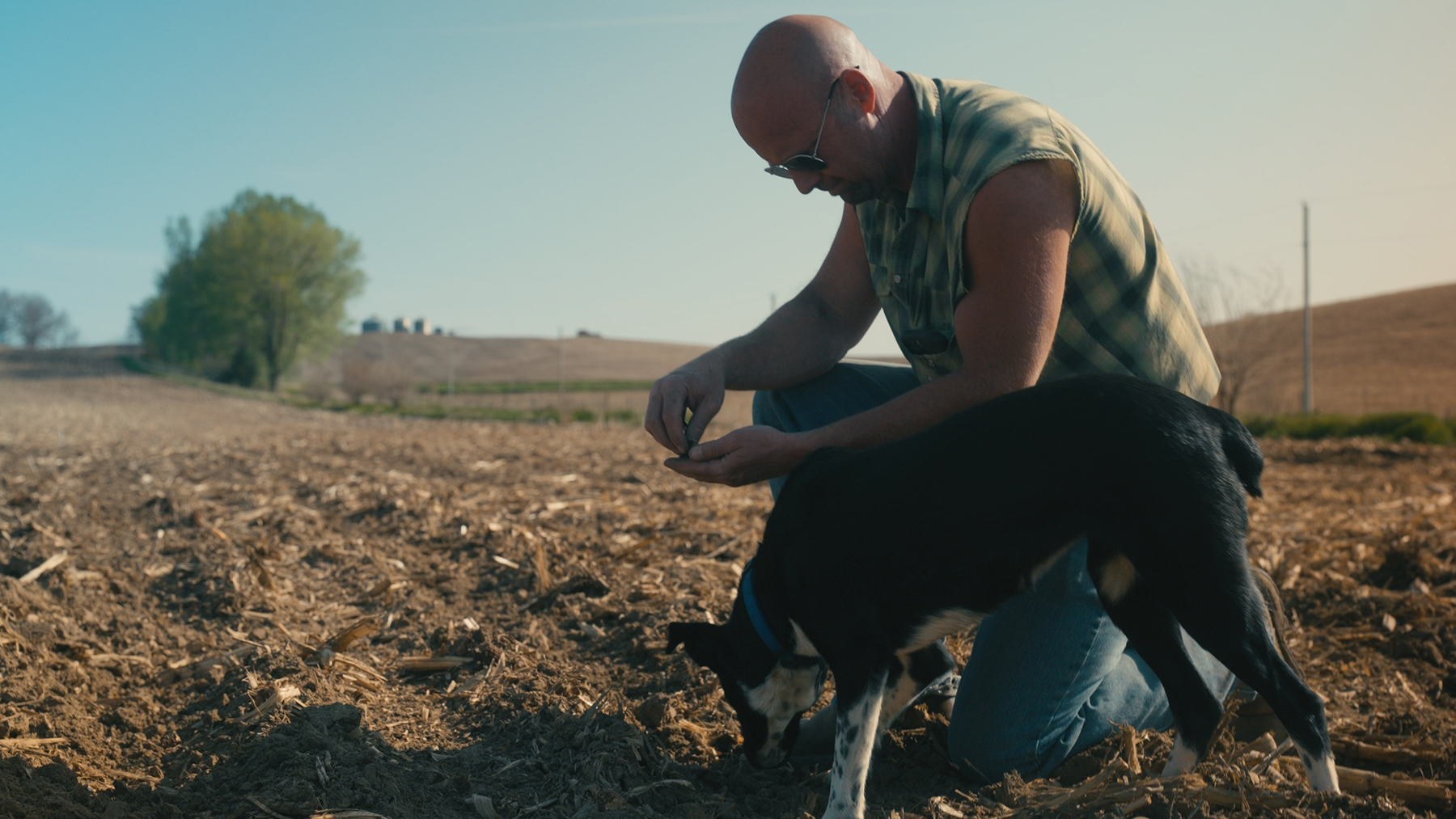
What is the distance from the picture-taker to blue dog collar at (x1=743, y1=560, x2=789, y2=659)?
2668mm

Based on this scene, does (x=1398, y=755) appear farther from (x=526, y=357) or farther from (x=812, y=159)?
(x=526, y=357)

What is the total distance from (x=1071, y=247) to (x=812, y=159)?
2.73 feet

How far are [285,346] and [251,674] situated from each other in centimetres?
5390

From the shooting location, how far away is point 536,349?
2211 inches

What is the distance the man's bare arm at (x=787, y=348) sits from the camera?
3.08 meters

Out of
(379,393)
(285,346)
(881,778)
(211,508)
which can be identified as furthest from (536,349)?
(881,778)

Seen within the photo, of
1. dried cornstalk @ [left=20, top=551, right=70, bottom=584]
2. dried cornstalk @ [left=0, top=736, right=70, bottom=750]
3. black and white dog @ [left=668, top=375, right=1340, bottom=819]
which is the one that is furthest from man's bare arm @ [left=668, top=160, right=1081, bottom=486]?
dried cornstalk @ [left=20, top=551, right=70, bottom=584]

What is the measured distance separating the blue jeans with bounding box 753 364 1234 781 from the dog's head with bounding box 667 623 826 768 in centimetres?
52

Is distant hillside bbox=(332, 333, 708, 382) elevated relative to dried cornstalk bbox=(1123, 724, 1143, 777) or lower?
elevated

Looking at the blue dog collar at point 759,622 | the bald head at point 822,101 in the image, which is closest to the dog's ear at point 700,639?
the blue dog collar at point 759,622

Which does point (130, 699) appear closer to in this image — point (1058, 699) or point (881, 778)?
point (881, 778)

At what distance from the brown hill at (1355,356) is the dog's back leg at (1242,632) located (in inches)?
895

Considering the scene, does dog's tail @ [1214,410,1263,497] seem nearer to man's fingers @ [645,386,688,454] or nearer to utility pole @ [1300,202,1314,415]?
man's fingers @ [645,386,688,454]

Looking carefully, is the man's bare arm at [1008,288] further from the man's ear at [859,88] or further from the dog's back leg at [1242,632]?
the dog's back leg at [1242,632]
